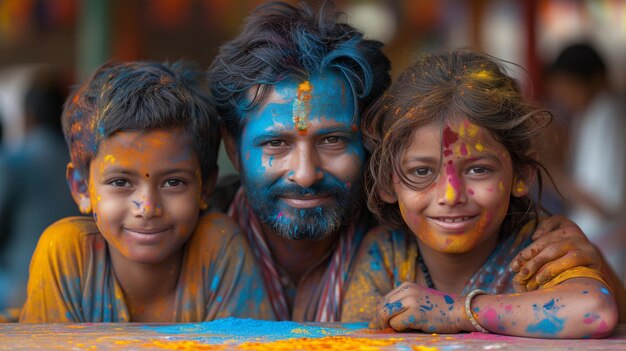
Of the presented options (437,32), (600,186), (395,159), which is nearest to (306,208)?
(395,159)

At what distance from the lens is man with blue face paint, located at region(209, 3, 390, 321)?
2.55 metres

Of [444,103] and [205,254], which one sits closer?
[444,103]

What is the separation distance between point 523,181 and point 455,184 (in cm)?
32

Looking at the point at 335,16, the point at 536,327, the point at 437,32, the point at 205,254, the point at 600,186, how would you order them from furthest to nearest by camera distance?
the point at 437,32, the point at 600,186, the point at 335,16, the point at 205,254, the point at 536,327

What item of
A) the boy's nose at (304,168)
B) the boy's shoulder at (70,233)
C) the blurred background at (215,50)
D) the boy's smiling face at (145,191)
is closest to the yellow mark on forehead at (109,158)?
the boy's smiling face at (145,191)

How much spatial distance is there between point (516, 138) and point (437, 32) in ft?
21.0

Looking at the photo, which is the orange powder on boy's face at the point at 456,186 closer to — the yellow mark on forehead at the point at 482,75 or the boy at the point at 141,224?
the yellow mark on forehead at the point at 482,75

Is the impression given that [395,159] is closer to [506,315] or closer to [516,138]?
[516,138]

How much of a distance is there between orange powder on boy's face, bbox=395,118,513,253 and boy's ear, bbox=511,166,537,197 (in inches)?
3.4

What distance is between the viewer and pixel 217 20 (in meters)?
8.77

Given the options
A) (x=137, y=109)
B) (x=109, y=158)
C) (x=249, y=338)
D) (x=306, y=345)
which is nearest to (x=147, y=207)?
(x=109, y=158)

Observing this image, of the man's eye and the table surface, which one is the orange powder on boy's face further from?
the table surface

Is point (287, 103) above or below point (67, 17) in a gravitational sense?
below

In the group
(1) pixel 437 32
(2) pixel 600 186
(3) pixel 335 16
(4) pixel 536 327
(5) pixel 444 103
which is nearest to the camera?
(4) pixel 536 327
